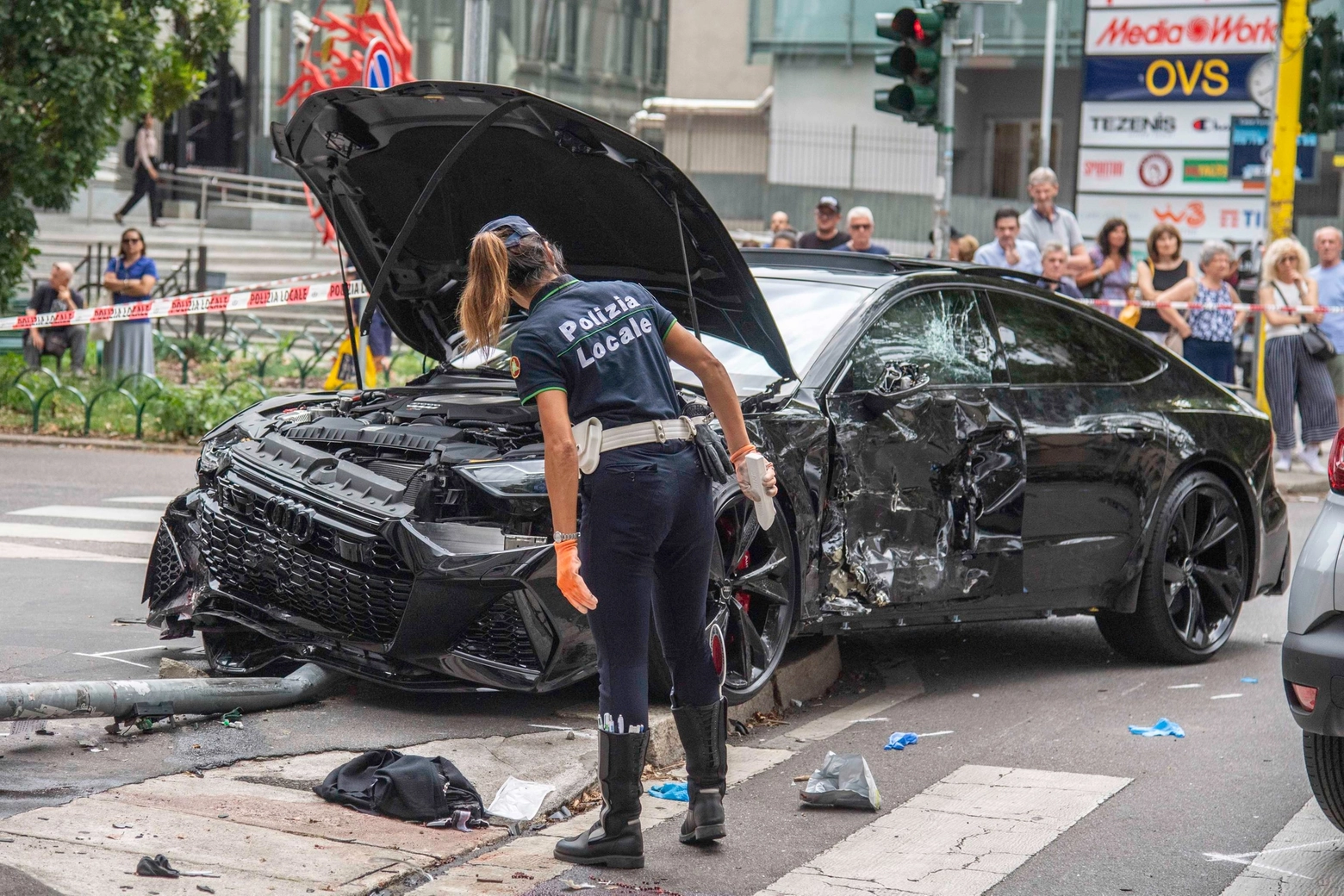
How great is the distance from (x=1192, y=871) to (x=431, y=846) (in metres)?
2.05

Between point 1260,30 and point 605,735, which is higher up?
point 1260,30

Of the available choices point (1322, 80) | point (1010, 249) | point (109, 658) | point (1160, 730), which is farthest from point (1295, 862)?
point (1322, 80)

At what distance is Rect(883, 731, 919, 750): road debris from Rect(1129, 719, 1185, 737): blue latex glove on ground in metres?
0.83

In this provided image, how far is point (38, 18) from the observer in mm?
14070

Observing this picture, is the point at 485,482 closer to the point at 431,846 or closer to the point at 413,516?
the point at 413,516

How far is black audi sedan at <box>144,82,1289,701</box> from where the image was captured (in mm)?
5246

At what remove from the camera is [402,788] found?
4.62m

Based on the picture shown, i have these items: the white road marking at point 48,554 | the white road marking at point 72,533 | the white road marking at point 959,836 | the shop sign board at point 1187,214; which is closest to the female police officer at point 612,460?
the white road marking at point 959,836

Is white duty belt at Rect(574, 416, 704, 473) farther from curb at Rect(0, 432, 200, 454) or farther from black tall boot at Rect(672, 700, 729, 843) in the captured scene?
curb at Rect(0, 432, 200, 454)

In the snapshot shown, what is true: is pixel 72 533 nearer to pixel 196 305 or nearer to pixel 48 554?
pixel 48 554

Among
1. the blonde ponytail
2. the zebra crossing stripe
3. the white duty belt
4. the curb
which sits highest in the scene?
the blonde ponytail

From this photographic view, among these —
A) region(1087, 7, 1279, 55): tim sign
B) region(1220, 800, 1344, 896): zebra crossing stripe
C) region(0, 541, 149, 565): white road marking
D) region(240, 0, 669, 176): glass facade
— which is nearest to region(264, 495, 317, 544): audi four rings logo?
region(1220, 800, 1344, 896): zebra crossing stripe

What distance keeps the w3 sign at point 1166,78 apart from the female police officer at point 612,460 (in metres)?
20.6

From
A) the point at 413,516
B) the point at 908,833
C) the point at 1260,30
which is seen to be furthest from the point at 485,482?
the point at 1260,30
